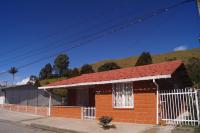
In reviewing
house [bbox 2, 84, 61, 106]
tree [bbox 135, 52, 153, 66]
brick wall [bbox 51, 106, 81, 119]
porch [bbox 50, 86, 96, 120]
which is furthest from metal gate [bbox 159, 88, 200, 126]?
tree [bbox 135, 52, 153, 66]

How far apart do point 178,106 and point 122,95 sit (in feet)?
11.1

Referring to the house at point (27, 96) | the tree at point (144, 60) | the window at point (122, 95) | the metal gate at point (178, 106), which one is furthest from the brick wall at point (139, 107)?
the tree at point (144, 60)

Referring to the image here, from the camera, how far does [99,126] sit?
51.0ft

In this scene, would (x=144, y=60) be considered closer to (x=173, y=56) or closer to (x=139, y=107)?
(x=173, y=56)

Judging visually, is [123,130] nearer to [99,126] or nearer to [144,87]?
[99,126]

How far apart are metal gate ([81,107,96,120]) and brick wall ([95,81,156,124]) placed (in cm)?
146

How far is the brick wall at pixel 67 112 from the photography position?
65.8 feet

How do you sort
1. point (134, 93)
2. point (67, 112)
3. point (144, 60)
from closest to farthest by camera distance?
point (134, 93) → point (67, 112) → point (144, 60)

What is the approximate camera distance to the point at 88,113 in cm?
1952

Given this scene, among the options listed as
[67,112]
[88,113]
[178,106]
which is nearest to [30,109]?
[67,112]

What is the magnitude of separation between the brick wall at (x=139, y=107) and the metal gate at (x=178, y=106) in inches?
19.4

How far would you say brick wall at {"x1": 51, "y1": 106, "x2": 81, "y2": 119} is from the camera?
20064 mm

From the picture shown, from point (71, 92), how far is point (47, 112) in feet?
10.1

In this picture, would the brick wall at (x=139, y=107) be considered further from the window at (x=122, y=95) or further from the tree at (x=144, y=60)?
the tree at (x=144, y=60)
